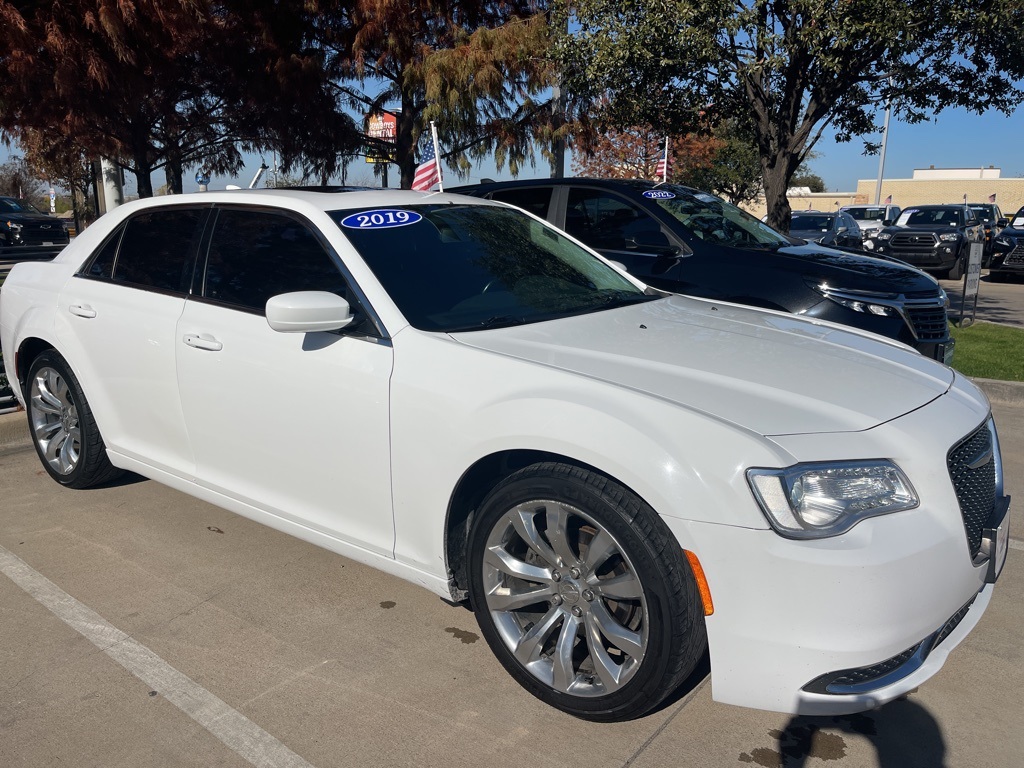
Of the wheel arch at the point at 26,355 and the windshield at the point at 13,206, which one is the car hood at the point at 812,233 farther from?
the windshield at the point at 13,206

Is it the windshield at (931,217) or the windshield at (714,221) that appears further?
the windshield at (931,217)

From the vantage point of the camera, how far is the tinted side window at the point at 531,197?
7.66 m

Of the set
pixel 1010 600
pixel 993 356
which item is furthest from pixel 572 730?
pixel 993 356

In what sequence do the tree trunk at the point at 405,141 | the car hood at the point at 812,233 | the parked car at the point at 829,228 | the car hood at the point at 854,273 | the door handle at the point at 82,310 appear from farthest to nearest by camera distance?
the car hood at the point at 812,233, the parked car at the point at 829,228, the tree trunk at the point at 405,141, the car hood at the point at 854,273, the door handle at the point at 82,310

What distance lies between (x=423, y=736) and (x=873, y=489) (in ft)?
5.22

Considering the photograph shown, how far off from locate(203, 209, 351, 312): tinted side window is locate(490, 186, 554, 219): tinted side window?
384 cm

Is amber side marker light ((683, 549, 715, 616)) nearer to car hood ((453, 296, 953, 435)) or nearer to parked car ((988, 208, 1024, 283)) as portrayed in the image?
car hood ((453, 296, 953, 435))

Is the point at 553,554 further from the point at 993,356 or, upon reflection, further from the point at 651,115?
the point at 651,115

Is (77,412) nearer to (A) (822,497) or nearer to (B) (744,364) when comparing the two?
(B) (744,364)

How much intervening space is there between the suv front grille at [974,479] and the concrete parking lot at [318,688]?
69cm

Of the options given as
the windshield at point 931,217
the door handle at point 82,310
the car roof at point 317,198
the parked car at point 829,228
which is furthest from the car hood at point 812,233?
the door handle at point 82,310

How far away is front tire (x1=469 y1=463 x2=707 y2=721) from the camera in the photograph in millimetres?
2623

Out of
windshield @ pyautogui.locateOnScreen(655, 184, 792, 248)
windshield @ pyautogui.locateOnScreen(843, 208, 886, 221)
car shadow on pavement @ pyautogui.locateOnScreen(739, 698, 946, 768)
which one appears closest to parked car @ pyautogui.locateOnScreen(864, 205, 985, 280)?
windshield @ pyautogui.locateOnScreen(843, 208, 886, 221)

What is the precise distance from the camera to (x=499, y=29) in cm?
1296
